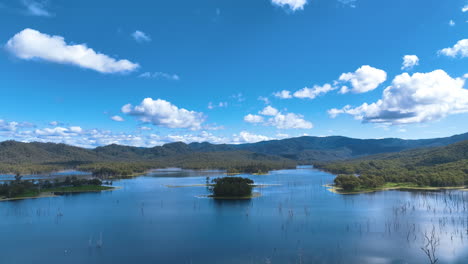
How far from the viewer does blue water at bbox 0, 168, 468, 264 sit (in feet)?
156

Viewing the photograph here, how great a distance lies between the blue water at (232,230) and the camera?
47688mm

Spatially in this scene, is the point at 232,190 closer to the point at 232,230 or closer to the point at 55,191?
the point at 232,230

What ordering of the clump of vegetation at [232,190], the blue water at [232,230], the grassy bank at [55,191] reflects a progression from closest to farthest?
the blue water at [232,230]
the clump of vegetation at [232,190]
the grassy bank at [55,191]

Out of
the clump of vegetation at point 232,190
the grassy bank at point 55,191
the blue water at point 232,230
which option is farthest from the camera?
the grassy bank at point 55,191

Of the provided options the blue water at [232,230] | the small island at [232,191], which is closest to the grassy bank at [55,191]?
the blue water at [232,230]

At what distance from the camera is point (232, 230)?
64.4 m

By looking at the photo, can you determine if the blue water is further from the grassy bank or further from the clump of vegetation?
the grassy bank

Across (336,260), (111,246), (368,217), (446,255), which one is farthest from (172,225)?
(446,255)

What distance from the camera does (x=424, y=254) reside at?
4800 cm

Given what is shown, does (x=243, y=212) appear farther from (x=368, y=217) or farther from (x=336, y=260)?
(x=336, y=260)

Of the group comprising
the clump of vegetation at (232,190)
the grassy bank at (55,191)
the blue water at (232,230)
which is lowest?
the blue water at (232,230)

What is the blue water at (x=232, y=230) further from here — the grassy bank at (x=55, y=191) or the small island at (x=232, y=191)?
the grassy bank at (x=55, y=191)

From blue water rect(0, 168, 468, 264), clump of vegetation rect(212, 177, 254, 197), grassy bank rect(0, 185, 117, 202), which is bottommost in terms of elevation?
blue water rect(0, 168, 468, 264)

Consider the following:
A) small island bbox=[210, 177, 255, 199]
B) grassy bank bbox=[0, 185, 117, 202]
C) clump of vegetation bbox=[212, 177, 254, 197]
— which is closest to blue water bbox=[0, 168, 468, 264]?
small island bbox=[210, 177, 255, 199]
